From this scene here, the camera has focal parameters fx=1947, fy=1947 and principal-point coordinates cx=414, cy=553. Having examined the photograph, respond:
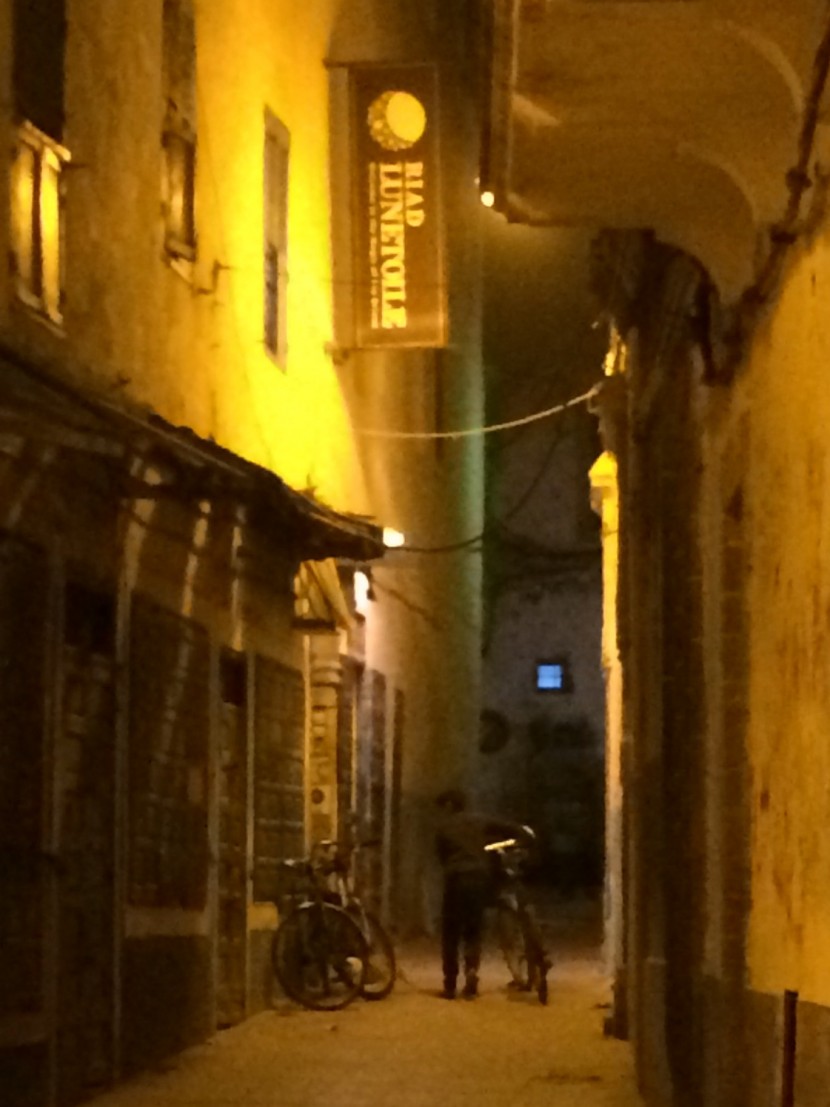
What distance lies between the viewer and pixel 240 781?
1404 centimetres

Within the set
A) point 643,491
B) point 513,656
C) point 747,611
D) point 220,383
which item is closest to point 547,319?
point 513,656

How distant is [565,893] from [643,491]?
21725 mm

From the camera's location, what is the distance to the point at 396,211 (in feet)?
54.0

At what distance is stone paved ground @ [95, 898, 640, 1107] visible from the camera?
1012 centimetres

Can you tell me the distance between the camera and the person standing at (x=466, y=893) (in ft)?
51.3

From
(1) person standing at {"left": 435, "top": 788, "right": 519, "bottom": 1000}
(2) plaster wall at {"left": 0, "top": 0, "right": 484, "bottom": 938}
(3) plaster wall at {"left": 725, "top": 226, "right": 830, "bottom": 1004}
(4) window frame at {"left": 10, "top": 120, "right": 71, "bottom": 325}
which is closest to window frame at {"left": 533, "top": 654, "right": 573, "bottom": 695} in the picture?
(2) plaster wall at {"left": 0, "top": 0, "right": 484, "bottom": 938}

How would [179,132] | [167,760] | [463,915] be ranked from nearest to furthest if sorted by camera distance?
[167,760] → [179,132] → [463,915]

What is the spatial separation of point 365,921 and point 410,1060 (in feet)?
13.3

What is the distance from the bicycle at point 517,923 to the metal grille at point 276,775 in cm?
165

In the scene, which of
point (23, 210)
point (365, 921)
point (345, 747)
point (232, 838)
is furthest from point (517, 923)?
point (23, 210)

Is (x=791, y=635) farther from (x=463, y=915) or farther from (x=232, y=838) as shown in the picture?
(x=463, y=915)

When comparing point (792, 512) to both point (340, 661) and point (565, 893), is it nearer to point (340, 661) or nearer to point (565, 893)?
point (340, 661)

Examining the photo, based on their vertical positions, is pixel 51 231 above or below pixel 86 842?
above

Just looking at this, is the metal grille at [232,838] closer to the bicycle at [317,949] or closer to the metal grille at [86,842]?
the bicycle at [317,949]
